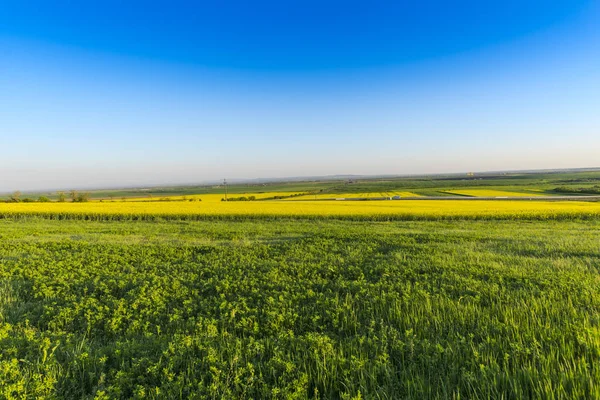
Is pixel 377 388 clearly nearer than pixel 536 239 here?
Yes

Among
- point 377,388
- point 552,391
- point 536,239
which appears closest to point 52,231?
point 377,388

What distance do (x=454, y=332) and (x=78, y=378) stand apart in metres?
5.61

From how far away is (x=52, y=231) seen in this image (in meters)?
17.3

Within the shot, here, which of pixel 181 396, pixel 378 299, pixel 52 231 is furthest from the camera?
pixel 52 231

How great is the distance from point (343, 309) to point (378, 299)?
97cm

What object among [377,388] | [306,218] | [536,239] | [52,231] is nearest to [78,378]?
[377,388]

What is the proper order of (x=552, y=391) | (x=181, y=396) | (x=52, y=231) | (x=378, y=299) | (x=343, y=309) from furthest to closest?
(x=52, y=231)
(x=378, y=299)
(x=343, y=309)
(x=181, y=396)
(x=552, y=391)

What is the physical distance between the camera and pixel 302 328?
4.47m

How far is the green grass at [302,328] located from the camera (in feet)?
9.74

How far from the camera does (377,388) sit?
2.99 meters

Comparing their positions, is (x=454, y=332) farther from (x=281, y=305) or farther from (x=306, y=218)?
(x=306, y=218)

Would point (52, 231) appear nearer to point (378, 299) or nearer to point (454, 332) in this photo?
point (378, 299)

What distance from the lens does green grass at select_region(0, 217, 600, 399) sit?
297cm

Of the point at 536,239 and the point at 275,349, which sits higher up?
the point at 275,349
